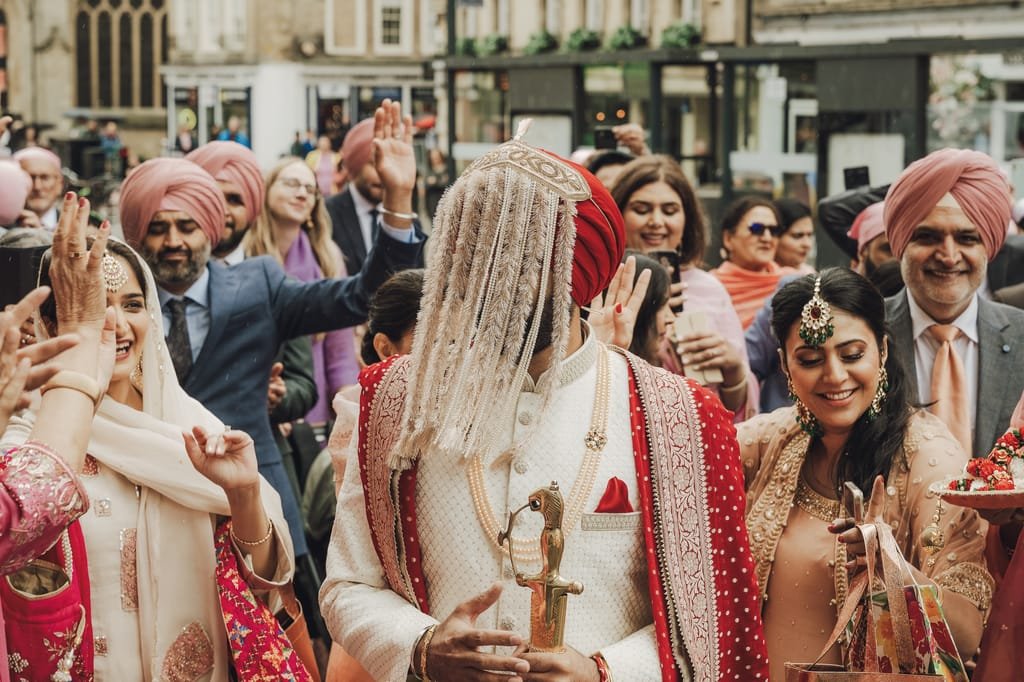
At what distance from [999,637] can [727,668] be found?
0.72 meters

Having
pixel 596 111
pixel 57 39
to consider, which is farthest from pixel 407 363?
pixel 57 39

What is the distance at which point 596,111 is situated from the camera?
2034cm

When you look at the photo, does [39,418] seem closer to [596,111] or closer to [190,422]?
[190,422]

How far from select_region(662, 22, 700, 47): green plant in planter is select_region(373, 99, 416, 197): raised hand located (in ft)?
59.2

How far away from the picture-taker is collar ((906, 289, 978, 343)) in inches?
175

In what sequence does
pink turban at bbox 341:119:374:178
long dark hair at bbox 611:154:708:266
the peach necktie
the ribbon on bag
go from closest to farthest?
the ribbon on bag < the peach necktie < long dark hair at bbox 611:154:708:266 < pink turban at bbox 341:119:374:178

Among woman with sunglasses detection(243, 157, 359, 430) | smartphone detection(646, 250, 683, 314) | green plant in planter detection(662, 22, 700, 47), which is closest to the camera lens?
smartphone detection(646, 250, 683, 314)

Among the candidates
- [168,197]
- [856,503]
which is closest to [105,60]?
[168,197]

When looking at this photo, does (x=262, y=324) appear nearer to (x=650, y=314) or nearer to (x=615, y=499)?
(x=650, y=314)

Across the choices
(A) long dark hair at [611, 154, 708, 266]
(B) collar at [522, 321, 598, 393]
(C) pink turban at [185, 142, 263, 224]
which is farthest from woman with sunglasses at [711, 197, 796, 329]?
(B) collar at [522, 321, 598, 393]

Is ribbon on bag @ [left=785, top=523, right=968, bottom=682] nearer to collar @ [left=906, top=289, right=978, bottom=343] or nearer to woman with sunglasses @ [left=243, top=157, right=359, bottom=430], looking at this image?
collar @ [left=906, top=289, right=978, bottom=343]

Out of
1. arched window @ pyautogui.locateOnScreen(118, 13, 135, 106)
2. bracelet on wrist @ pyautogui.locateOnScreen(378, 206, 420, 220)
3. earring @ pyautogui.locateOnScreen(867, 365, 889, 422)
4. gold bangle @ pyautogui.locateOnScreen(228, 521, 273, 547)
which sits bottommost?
gold bangle @ pyautogui.locateOnScreen(228, 521, 273, 547)

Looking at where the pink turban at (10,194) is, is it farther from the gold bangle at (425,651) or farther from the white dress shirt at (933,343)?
the gold bangle at (425,651)

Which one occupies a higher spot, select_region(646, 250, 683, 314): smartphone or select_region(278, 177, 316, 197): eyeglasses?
select_region(278, 177, 316, 197): eyeglasses
